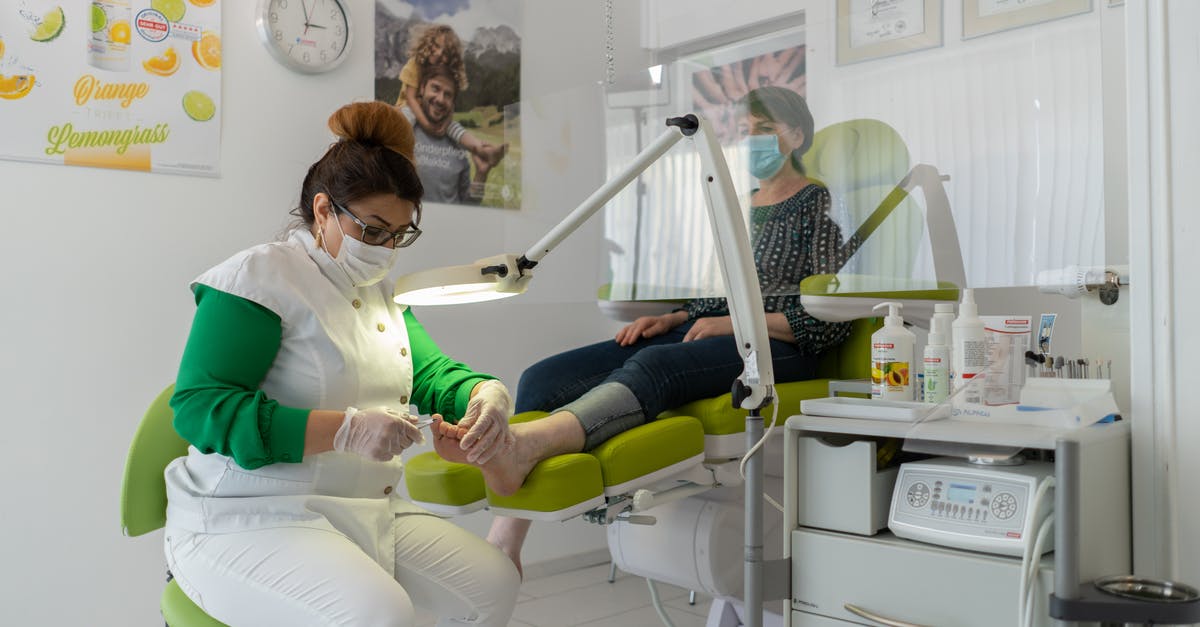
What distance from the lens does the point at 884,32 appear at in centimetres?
227

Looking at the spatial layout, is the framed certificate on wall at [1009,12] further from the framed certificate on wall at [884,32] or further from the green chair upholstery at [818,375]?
the green chair upholstery at [818,375]

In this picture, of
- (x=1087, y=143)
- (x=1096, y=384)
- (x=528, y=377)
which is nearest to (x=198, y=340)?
(x=528, y=377)

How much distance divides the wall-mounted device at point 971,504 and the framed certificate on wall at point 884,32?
1.16 meters

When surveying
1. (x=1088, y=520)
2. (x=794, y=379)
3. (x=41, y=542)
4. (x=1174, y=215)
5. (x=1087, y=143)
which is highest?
(x=1087, y=143)

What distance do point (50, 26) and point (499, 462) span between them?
161cm

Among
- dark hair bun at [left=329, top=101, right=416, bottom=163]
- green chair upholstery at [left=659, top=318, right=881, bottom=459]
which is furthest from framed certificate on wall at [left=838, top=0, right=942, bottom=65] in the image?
dark hair bun at [left=329, top=101, right=416, bottom=163]

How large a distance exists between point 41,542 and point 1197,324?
2415 millimetres

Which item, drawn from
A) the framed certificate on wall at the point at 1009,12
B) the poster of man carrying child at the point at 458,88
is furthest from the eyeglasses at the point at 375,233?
the poster of man carrying child at the point at 458,88

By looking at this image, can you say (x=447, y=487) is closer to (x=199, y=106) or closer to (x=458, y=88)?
(x=199, y=106)

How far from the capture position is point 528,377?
221cm

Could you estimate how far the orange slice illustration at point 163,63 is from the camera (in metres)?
2.44

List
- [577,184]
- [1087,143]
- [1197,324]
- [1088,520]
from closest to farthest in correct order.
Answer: [1088,520], [1197,324], [1087,143], [577,184]

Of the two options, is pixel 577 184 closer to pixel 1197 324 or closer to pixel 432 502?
pixel 432 502

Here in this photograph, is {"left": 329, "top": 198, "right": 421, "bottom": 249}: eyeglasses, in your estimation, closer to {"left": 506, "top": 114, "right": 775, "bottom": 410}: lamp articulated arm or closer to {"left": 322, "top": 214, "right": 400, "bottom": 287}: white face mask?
{"left": 322, "top": 214, "right": 400, "bottom": 287}: white face mask
